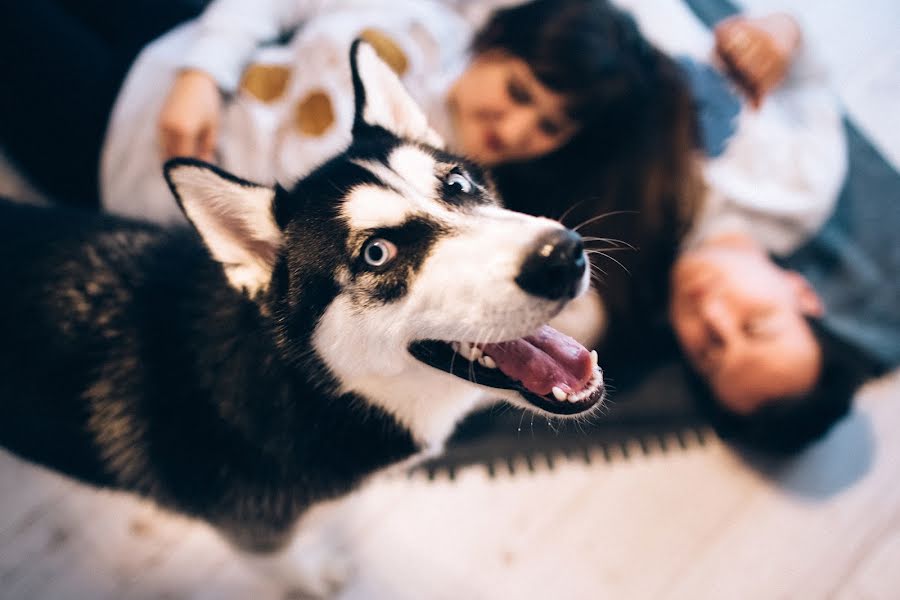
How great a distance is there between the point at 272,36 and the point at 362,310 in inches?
53.0

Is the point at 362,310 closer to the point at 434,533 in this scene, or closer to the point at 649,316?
the point at 434,533

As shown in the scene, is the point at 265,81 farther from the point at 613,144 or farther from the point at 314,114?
the point at 613,144

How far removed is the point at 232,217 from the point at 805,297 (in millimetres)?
1783

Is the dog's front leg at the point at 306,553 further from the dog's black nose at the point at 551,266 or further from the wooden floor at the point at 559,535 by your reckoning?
the dog's black nose at the point at 551,266

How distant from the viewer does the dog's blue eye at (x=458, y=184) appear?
951 mm

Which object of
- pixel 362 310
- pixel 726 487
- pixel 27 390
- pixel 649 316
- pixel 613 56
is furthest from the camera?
pixel 649 316

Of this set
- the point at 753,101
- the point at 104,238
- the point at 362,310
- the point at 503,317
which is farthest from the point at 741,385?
the point at 104,238

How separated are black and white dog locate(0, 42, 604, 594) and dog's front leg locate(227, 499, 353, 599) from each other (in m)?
0.02

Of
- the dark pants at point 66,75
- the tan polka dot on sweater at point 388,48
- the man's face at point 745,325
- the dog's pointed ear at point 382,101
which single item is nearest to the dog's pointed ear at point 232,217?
the dog's pointed ear at point 382,101

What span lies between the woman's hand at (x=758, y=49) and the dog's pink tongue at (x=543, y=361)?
1.45m

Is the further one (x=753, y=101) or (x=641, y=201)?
(x=753, y=101)

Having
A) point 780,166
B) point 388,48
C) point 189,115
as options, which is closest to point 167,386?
point 189,115

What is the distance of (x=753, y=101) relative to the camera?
6.00 ft

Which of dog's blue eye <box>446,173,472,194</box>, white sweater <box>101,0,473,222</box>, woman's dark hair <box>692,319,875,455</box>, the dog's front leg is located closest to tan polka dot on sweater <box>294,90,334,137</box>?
white sweater <box>101,0,473,222</box>
